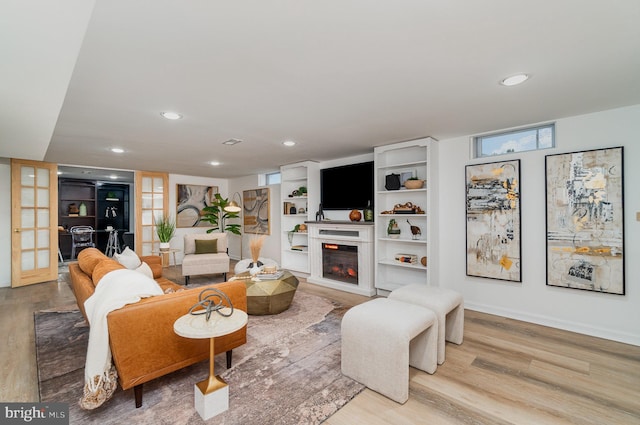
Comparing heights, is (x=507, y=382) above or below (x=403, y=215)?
below

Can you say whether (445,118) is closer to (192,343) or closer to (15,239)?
(192,343)

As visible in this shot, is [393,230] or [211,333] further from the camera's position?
[393,230]

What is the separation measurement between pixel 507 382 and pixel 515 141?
8.84 ft

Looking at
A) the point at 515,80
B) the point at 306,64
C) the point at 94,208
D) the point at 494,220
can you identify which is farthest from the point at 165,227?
Answer: the point at 515,80

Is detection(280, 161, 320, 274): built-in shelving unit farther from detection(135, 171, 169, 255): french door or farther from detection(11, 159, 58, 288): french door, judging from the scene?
detection(11, 159, 58, 288): french door

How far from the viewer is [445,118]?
9.89 ft

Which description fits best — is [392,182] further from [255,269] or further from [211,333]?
[211,333]

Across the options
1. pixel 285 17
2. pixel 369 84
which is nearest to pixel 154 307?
pixel 285 17

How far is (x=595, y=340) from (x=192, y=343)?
3.82 m

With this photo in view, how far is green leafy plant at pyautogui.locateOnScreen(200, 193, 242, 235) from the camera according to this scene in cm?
710

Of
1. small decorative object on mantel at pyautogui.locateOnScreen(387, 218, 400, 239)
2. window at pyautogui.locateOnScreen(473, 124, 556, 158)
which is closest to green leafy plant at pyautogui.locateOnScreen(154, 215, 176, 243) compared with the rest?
small decorative object on mantel at pyautogui.locateOnScreen(387, 218, 400, 239)

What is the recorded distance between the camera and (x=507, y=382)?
2.17m

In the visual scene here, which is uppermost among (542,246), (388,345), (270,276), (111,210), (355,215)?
(111,210)

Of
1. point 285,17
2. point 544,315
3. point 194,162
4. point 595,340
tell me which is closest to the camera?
point 285,17
